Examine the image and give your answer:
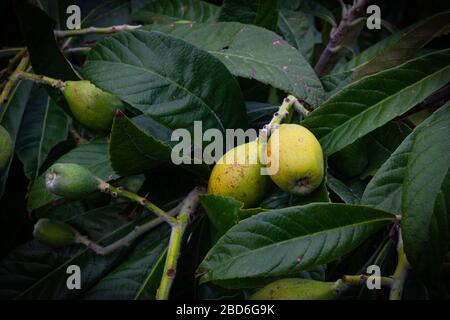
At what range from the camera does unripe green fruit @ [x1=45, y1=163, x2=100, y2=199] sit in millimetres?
997

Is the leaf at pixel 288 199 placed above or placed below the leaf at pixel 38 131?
below

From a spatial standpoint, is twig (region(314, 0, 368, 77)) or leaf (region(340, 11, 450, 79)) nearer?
leaf (region(340, 11, 450, 79))

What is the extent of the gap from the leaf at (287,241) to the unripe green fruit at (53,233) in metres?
0.43

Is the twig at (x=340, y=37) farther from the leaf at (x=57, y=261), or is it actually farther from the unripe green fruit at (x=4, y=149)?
the unripe green fruit at (x=4, y=149)

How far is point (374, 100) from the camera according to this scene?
1.07 metres

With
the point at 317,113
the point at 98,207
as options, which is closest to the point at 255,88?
the point at 317,113

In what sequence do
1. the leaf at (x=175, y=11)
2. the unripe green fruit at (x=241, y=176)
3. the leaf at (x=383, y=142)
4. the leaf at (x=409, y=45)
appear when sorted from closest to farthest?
1. the unripe green fruit at (x=241, y=176)
2. the leaf at (x=383, y=142)
3. the leaf at (x=409, y=45)
4. the leaf at (x=175, y=11)

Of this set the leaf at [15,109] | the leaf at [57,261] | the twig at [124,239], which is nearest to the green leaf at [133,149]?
the twig at [124,239]

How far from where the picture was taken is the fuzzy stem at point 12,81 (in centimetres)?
122

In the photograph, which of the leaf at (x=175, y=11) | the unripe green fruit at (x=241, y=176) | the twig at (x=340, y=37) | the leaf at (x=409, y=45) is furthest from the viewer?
the leaf at (x=175, y=11)

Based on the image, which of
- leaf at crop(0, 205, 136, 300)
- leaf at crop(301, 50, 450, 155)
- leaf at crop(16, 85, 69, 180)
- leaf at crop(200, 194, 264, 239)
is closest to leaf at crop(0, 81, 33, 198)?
leaf at crop(16, 85, 69, 180)

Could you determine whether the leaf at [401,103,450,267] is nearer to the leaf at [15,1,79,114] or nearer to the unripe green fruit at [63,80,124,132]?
the unripe green fruit at [63,80,124,132]

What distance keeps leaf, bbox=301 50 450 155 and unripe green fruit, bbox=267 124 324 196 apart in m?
0.07

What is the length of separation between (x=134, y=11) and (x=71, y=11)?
24 centimetres
